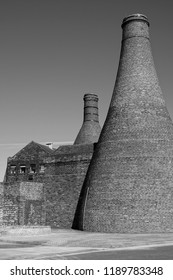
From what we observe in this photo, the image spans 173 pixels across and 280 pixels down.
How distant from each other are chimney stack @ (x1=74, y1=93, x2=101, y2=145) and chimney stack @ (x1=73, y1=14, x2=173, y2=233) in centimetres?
A: 1231

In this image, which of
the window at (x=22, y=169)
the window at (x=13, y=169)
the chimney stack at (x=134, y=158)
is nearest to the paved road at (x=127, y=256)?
the chimney stack at (x=134, y=158)

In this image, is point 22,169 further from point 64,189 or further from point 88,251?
point 88,251

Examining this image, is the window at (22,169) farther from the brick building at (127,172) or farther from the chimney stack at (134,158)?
the chimney stack at (134,158)

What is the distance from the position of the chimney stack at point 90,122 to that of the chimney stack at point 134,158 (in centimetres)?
1231

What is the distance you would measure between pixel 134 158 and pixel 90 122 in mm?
15534

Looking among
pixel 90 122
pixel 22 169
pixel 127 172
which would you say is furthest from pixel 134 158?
pixel 90 122

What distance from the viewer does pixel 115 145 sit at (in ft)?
65.4

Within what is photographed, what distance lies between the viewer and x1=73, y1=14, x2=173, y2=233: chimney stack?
18.5 m

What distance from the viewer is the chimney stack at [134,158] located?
60.6 ft

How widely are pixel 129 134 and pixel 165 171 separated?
2592mm

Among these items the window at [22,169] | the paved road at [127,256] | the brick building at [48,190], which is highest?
the window at [22,169]

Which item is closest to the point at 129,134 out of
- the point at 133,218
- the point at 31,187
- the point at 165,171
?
the point at 165,171

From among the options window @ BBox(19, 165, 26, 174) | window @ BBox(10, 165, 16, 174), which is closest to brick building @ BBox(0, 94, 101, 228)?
window @ BBox(19, 165, 26, 174)

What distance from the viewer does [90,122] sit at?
34.4 meters
